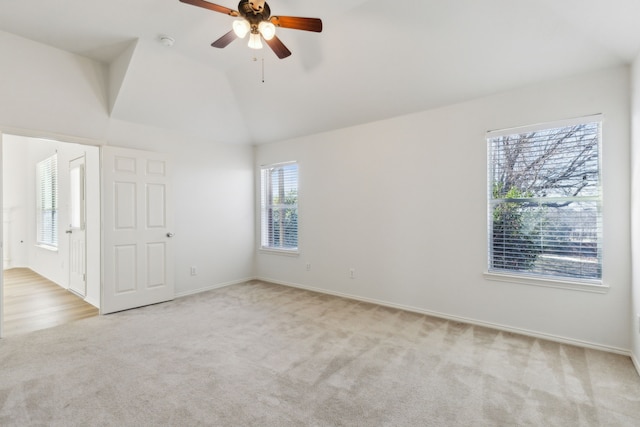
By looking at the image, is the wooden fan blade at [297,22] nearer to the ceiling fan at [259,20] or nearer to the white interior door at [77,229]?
the ceiling fan at [259,20]

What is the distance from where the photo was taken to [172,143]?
4.67 meters

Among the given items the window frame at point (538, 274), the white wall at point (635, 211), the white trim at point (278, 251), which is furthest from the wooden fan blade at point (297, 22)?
the white trim at point (278, 251)

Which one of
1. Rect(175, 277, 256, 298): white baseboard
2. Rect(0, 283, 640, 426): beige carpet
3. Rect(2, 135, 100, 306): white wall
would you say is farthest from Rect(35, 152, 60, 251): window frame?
Rect(0, 283, 640, 426): beige carpet

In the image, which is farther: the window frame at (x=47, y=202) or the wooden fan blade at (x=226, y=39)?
the window frame at (x=47, y=202)

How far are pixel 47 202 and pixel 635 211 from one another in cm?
879

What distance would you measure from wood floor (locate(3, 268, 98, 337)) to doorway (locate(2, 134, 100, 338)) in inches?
2.1

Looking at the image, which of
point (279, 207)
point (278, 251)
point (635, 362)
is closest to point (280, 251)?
point (278, 251)

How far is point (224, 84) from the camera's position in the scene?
172 inches

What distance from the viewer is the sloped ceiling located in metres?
2.60

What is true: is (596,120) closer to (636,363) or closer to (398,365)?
(636,363)

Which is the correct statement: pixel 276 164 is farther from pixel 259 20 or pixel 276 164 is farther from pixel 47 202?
pixel 47 202

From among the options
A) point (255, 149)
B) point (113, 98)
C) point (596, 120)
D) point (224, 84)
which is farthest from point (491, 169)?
point (113, 98)

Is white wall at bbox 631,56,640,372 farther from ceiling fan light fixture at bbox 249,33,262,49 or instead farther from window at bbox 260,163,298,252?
window at bbox 260,163,298,252

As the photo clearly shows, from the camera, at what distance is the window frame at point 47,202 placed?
560 centimetres
